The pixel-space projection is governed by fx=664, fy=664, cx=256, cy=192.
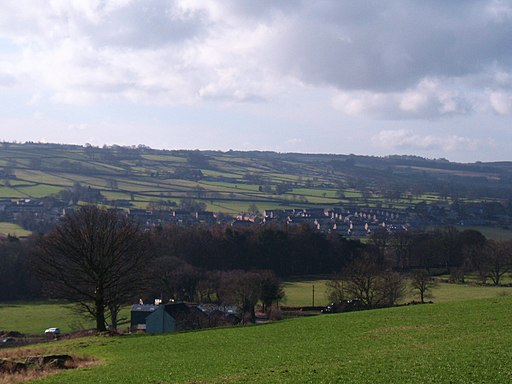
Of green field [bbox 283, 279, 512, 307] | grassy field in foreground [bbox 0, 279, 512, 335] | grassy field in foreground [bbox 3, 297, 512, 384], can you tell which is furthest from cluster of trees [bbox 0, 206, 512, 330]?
grassy field in foreground [bbox 3, 297, 512, 384]

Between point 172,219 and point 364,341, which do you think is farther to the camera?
point 172,219

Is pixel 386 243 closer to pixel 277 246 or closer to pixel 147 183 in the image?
pixel 277 246

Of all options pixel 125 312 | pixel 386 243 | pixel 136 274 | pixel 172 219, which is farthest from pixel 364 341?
pixel 172 219

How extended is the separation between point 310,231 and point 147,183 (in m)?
88.2

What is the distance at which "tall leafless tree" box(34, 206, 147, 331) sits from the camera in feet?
125

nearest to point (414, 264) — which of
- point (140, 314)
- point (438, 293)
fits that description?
point (438, 293)

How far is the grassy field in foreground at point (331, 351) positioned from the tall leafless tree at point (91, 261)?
5889 mm

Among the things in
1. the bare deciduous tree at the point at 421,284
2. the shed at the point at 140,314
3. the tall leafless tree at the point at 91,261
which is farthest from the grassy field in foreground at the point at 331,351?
the bare deciduous tree at the point at 421,284

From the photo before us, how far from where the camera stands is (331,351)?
2350 cm

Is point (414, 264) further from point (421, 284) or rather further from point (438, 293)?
point (421, 284)

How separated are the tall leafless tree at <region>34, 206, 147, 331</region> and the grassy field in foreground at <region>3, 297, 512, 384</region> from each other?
589 cm

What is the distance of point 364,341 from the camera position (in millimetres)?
25891

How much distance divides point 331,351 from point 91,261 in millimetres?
18809

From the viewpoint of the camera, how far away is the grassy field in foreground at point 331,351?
18.1 metres
